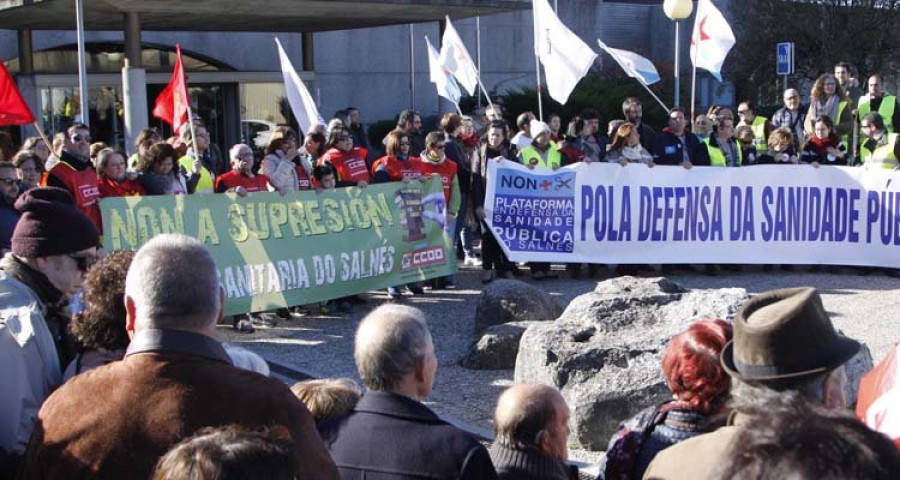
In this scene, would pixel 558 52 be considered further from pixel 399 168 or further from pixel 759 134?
pixel 759 134

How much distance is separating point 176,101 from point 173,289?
28.9ft

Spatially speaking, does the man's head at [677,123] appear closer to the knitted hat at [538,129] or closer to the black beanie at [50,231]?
the knitted hat at [538,129]

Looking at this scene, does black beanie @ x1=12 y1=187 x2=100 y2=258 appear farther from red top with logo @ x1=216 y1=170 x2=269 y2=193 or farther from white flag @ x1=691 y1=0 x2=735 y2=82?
A: white flag @ x1=691 y1=0 x2=735 y2=82

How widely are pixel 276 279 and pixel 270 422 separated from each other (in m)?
7.41

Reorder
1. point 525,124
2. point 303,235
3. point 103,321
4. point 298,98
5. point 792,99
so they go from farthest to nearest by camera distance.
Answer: point 792,99, point 525,124, point 298,98, point 303,235, point 103,321

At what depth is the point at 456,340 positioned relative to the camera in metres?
9.92

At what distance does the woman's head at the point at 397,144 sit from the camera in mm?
11992

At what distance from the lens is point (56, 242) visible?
13.7 ft

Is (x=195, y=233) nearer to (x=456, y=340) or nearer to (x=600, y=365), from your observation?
(x=456, y=340)

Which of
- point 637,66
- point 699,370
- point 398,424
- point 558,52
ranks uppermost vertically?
point 558,52

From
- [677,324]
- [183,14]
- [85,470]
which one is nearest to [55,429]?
[85,470]

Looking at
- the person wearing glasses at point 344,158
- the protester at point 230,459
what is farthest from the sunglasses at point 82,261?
the person wearing glasses at point 344,158

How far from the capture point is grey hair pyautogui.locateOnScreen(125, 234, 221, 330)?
296 cm

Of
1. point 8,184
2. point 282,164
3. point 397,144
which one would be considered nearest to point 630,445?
point 8,184
